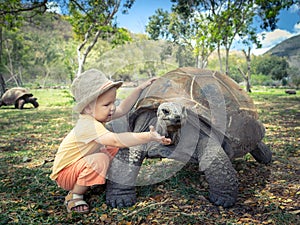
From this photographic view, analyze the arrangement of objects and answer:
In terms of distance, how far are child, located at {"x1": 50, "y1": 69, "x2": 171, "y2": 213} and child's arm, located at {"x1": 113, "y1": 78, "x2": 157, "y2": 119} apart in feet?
1.15

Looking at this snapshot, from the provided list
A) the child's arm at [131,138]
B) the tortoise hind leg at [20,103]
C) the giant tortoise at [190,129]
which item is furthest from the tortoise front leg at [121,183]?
the tortoise hind leg at [20,103]

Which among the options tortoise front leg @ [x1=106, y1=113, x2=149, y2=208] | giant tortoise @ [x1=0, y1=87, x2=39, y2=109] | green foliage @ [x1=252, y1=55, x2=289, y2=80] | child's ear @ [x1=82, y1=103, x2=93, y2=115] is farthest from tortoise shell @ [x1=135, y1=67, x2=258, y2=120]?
green foliage @ [x1=252, y1=55, x2=289, y2=80]

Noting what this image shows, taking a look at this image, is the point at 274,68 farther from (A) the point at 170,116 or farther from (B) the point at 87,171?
(B) the point at 87,171

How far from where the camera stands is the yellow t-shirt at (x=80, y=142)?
79.0 inches

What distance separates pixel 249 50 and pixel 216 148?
23071mm

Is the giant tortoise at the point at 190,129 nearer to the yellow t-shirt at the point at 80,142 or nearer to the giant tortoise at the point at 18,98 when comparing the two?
the yellow t-shirt at the point at 80,142

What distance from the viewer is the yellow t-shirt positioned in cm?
201

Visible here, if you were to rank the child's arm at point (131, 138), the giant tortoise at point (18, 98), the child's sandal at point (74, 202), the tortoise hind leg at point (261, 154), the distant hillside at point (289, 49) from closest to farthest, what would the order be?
the child's arm at point (131, 138)
the child's sandal at point (74, 202)
the tortoise hind leg at point (261, 154)
the giant tortoise at point (18, 98)
the distant hillside at point (289, 49)

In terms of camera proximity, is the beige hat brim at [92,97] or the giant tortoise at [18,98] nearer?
the beige hat brim at [92,97]

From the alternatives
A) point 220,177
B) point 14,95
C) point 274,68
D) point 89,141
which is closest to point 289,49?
point 274,68

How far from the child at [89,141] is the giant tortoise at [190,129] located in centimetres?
17

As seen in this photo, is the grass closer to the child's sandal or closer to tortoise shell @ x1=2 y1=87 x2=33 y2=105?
the child's sandal

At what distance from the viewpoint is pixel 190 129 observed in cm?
236

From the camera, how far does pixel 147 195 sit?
2438 millimetres
